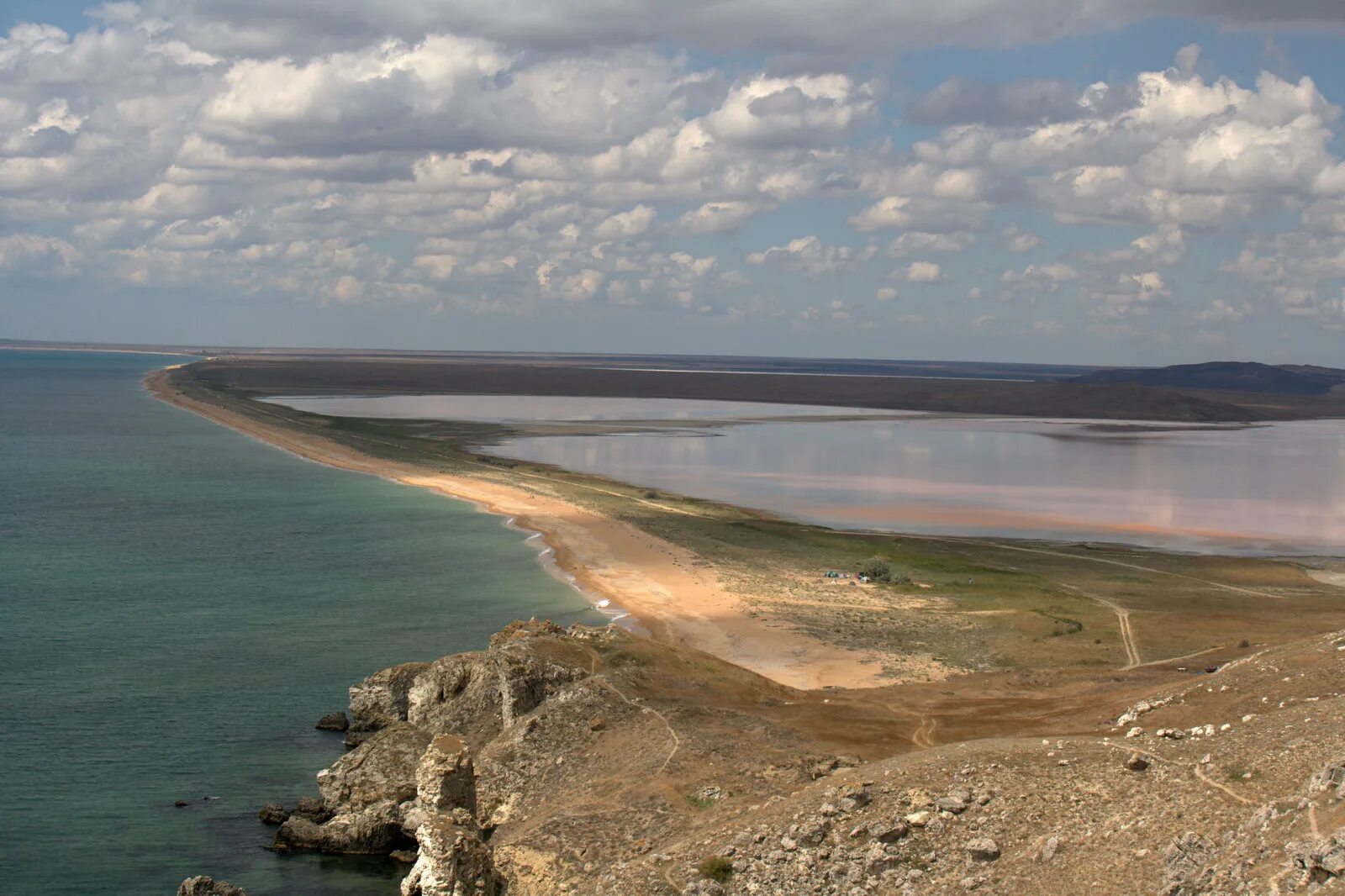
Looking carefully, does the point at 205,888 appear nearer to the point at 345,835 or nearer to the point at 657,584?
the point at 345,835

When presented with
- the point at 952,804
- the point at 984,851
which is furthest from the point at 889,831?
the point at 984,851

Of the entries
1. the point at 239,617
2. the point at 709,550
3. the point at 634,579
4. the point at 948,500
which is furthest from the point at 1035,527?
the point at 239,617

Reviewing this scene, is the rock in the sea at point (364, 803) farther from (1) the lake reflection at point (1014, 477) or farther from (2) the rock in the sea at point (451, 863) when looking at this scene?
(1) the lake reflection at point (1014, 477)

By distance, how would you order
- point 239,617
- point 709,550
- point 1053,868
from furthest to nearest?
point 709,550
point 239,617
point 1053,868

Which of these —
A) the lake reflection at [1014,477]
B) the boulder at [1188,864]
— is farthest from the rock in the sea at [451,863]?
the lake reflection at [1014,477]

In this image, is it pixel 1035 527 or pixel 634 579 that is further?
pixel 1035 527

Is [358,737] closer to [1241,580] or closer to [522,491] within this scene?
[1241,580]
